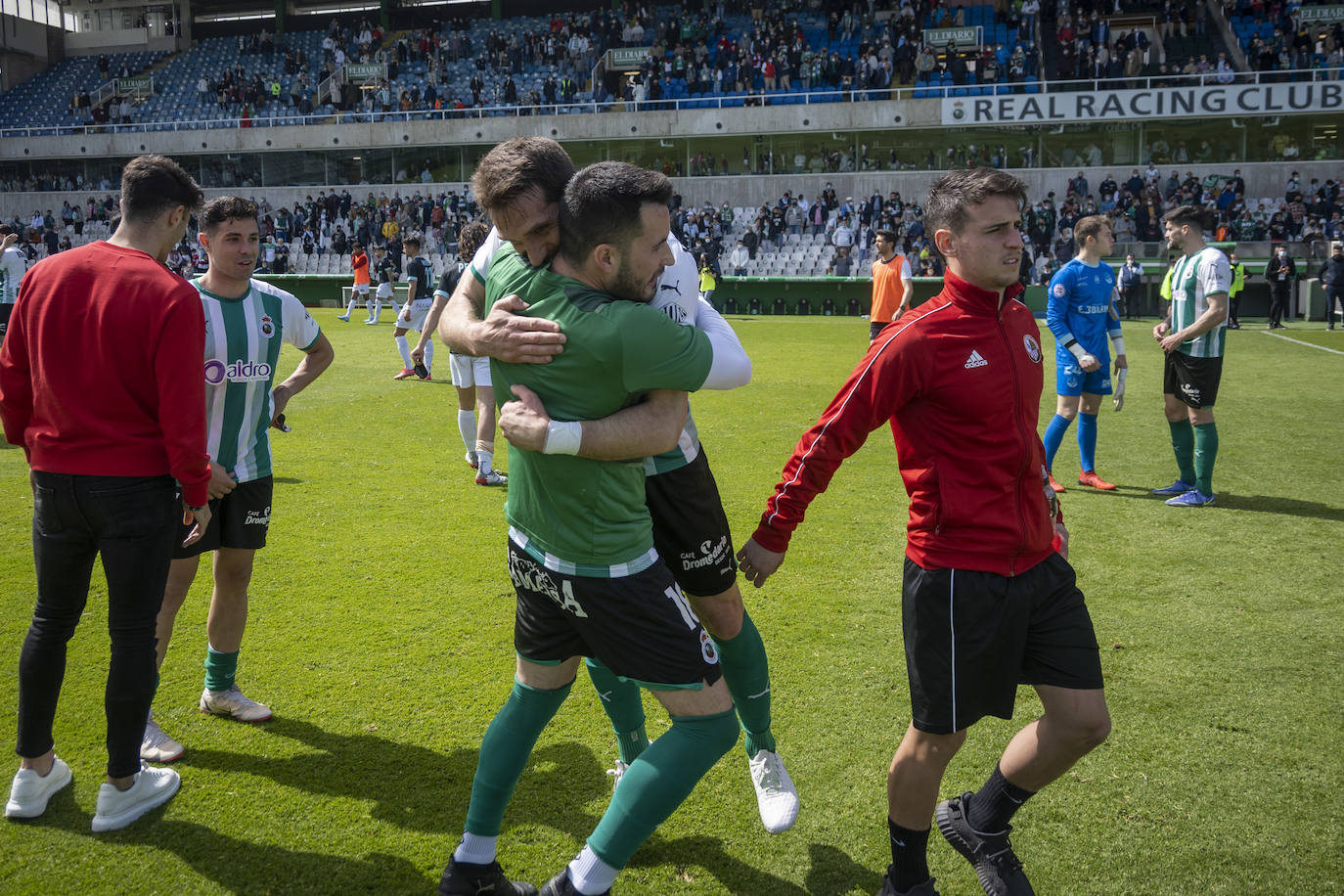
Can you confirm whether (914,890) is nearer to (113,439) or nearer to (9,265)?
→ (113,439)

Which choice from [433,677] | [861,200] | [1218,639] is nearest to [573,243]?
[433,677]

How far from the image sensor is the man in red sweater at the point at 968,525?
8.86ft

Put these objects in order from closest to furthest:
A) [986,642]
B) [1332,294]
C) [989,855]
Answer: [986,642], [989,855], [1332,294]

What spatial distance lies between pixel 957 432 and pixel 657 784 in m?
1.24

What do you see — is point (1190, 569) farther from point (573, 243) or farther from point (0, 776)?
point (0, 776)

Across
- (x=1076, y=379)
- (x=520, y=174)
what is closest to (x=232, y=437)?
(x=520, y=174)

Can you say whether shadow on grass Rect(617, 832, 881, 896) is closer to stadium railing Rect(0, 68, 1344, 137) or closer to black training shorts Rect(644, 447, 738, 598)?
black training shorts Rect(644, 447, 738, 598)

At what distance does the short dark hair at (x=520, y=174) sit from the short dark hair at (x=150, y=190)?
4.02 ft

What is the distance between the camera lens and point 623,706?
3275 mm

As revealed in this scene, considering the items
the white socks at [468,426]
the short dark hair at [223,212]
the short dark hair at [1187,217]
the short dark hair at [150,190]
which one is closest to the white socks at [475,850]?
the short dark hair at [150,190]

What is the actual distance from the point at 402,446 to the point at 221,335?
6.05 m

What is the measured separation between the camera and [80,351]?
3082 mm

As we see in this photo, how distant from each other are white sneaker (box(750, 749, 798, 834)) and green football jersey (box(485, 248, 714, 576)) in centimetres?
113

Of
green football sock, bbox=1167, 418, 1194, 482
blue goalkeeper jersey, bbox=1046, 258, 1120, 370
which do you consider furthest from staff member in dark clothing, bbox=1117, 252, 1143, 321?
green football sock, bbox=1167, 418, 1194, 482
